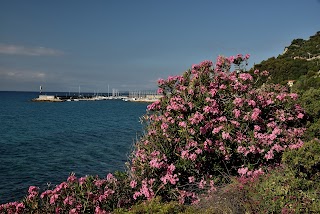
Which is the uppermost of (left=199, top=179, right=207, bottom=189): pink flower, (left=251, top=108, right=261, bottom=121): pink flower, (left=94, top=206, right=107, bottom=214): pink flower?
(left=251, top=108, right=261, bottom=121): pink flower

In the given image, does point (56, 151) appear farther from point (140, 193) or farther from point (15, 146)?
point (140, 193)

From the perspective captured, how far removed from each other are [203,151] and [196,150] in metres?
0.28

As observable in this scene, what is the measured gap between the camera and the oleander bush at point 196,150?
28.5ft

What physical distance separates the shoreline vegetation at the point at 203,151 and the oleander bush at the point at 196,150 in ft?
0.08

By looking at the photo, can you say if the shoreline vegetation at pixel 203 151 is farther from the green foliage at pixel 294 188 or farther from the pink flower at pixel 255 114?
the green foliage at pixel 294 188

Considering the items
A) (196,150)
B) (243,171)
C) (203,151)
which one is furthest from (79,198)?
(243,171)

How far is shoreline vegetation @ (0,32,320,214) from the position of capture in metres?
8.50

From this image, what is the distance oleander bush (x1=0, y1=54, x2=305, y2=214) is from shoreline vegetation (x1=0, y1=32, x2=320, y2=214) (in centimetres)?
3

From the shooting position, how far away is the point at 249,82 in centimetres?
1072

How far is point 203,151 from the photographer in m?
9.10

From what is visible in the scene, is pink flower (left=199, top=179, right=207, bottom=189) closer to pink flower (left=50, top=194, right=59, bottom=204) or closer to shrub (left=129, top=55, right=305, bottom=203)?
shrub (left=129, top=55, right=305, bottom=203)

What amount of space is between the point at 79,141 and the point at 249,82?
30.1 meters

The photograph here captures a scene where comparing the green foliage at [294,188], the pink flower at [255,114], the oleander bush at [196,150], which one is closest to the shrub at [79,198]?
the oleander bush at [196,150]

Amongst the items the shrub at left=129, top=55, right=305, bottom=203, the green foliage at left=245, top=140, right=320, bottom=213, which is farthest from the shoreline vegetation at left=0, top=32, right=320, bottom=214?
the green foliage at left=245, top=140, right=320, bottom=213
